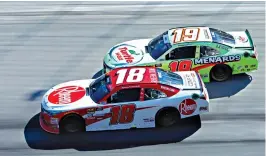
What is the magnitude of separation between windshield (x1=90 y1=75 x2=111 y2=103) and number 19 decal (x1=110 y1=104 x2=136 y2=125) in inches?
17.0

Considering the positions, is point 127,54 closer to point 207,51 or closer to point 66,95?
point 207,51

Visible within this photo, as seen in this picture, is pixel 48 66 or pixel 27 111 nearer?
pixel 27 111

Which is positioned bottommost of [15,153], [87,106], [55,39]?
[15,153]

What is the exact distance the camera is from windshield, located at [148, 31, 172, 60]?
647 inches

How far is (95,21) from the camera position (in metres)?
21.1

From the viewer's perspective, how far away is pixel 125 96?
46.4ft

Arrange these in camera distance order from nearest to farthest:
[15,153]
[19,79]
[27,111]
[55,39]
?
[15,153] < [27,111] < [19,79] < [55,39]

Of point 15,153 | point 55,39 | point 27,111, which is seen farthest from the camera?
point 55,39

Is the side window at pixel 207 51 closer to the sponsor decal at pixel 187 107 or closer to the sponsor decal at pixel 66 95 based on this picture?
the sponsor decal at pixel 187 107

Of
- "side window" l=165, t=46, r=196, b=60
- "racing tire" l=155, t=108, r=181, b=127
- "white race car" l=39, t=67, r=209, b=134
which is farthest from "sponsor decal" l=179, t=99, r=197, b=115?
"side window" l=165, t=46, r=196, b=60

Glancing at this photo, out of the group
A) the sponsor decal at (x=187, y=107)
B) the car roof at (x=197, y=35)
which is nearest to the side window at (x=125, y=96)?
the sponsor decal at (x=187, y=107)

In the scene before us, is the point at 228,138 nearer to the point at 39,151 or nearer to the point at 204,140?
the point at 204,140

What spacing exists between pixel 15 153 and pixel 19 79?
13.1 ft

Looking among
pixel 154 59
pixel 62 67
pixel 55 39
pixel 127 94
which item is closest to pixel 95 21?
pixel 55 39
